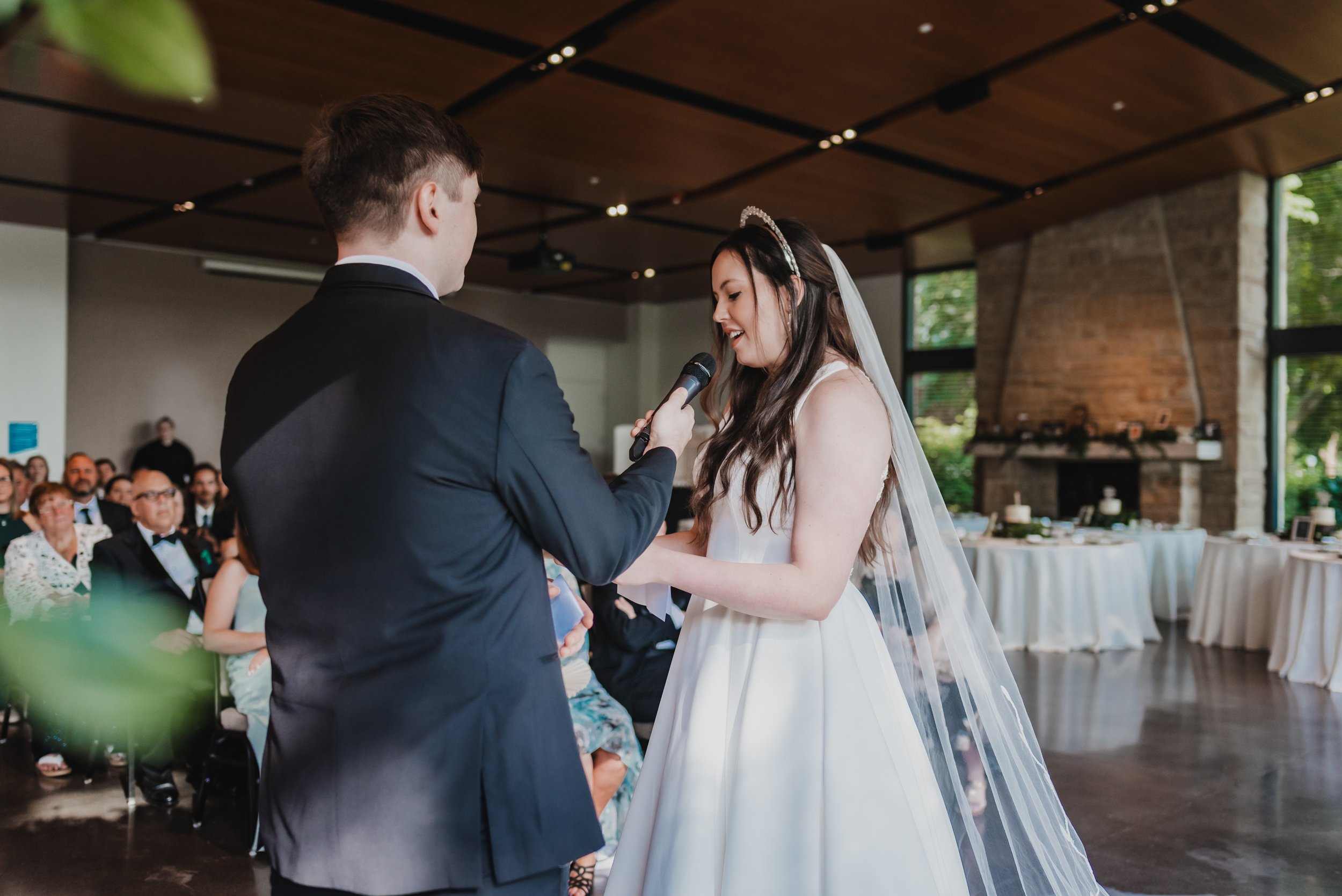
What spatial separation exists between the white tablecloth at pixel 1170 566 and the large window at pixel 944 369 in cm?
406

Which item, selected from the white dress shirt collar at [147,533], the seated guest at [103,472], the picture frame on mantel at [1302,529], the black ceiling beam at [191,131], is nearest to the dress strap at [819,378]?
the white dress shirt collar at [147,533]

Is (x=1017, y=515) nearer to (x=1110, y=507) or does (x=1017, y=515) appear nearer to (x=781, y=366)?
(x=1110, y=507)

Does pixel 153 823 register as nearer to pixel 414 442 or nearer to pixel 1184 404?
pixel 414 442

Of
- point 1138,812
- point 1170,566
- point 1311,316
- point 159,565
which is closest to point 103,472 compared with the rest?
point 159,565

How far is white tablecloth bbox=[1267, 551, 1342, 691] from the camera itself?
578cm

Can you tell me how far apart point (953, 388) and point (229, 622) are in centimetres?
1083

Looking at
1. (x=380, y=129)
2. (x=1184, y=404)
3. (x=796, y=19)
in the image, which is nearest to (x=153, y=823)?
(x=380, y=129)

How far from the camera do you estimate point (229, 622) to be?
11.8 feet

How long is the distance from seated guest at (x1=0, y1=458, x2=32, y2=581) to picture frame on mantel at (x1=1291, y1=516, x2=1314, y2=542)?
800 centimetres

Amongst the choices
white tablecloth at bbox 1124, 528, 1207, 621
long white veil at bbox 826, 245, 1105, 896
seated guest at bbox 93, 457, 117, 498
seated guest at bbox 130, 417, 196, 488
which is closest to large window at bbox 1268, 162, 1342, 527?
white tablecloth at bbox 1124, 528, 1207, 621

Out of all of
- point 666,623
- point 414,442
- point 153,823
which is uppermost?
point 414,442

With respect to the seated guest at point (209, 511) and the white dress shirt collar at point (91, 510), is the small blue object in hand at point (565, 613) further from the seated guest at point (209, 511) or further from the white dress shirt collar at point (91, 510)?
the white dress shirt collar at point (91, 510)

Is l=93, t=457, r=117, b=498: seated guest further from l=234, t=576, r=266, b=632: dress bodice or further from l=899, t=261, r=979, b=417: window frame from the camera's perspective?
l=899, t=261, r=979, b=417: window frame

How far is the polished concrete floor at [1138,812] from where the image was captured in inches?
127
